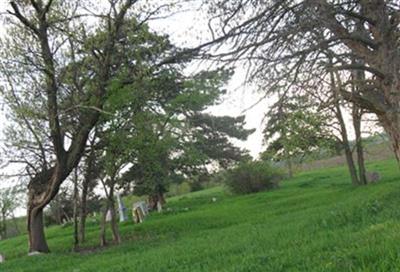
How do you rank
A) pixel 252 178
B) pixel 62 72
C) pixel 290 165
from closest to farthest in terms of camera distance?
pixel 62 72 < pixel 252 178 < pixel 290 165

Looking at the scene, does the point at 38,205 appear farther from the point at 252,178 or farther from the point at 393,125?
the point at 252,178

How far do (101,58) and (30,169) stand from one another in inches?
272

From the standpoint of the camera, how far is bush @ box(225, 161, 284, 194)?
42281mm

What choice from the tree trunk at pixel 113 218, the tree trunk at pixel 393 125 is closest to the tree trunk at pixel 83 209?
the tree trunk at pixel 113 218

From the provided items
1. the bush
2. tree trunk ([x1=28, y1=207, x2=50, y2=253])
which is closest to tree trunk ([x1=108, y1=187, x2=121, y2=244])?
tree trunk ([x1=28, y1=207, x2=50, y2=253])

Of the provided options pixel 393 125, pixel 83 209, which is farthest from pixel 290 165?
pixel 393 125

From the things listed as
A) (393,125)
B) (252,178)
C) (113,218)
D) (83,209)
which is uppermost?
(393,125)

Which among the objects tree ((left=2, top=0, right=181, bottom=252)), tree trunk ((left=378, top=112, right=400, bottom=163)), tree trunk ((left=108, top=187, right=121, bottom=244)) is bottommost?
tree trunk ((left=108, top=187, right=121, bottom=244))

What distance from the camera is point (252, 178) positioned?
140 feet

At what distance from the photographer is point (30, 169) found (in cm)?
2200

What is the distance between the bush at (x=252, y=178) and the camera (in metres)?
42.3

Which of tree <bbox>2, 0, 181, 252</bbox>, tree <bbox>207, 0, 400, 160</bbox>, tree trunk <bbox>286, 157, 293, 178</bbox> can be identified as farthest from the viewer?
tree trunk <bbox>286, 157, 293, 178</bbox>

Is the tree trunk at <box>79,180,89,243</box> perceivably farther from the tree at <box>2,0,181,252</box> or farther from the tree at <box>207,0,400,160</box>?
the tree at <box>207,0,400,160</box>

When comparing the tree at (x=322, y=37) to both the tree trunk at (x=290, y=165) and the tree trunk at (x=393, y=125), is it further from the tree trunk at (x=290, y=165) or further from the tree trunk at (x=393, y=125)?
the tree trunk at (x=290, y=165)
